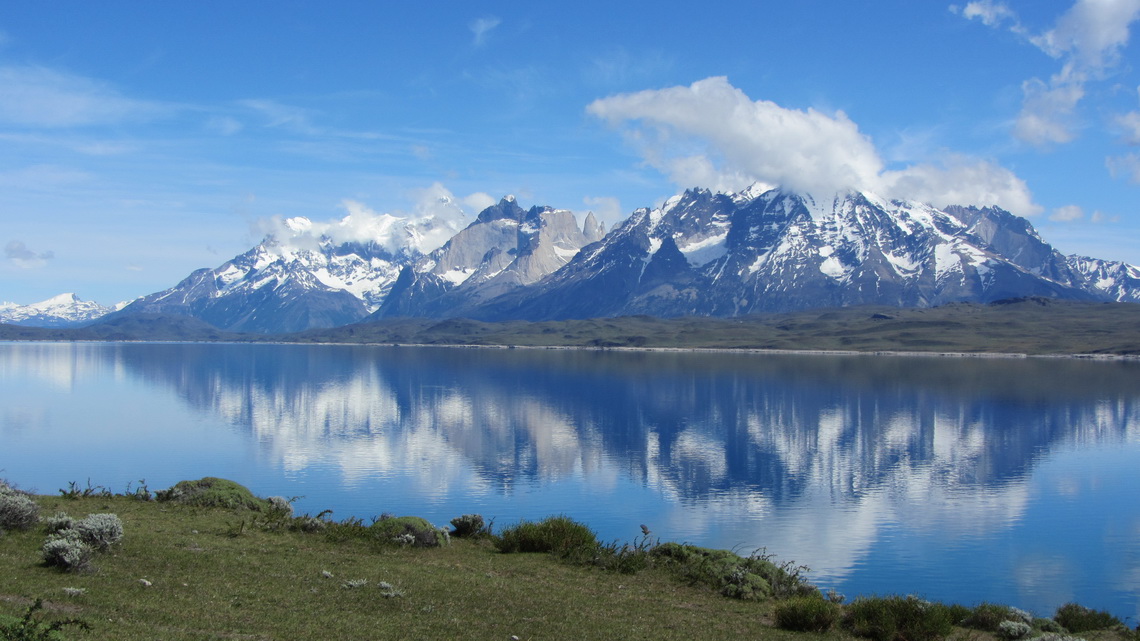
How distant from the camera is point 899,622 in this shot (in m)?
22.9

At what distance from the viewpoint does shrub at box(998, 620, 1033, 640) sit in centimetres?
2388

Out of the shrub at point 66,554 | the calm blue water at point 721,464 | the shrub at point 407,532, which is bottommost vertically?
the calm blue water at point 721,464

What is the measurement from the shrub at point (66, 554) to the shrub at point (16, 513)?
319cm

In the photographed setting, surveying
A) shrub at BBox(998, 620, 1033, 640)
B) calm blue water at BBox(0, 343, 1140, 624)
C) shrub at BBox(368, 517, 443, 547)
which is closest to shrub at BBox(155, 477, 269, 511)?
shrub at BBox(368, 517, 443, 547)

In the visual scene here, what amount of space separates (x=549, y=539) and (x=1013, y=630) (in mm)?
14972

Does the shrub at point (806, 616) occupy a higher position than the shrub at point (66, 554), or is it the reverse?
the shrub at point (66, 554)

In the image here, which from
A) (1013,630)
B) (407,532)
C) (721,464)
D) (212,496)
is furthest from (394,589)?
(721,464)

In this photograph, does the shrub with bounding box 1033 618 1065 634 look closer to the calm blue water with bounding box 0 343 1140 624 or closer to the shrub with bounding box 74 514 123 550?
the calm blue water with bounding box 0 343 1140 624

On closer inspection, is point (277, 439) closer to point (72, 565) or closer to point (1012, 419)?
point (72, 565)

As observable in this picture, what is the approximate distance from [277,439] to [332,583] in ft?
257

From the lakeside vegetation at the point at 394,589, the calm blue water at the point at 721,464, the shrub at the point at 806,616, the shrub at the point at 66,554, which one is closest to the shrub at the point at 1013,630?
the lakeside vegetation at the point at 394,589

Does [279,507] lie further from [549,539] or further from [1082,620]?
[1082,620]

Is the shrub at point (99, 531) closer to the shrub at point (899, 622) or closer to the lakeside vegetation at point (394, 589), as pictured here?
the lakeside vegetation at point (394, 589)

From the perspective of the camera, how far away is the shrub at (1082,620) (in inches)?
1077
